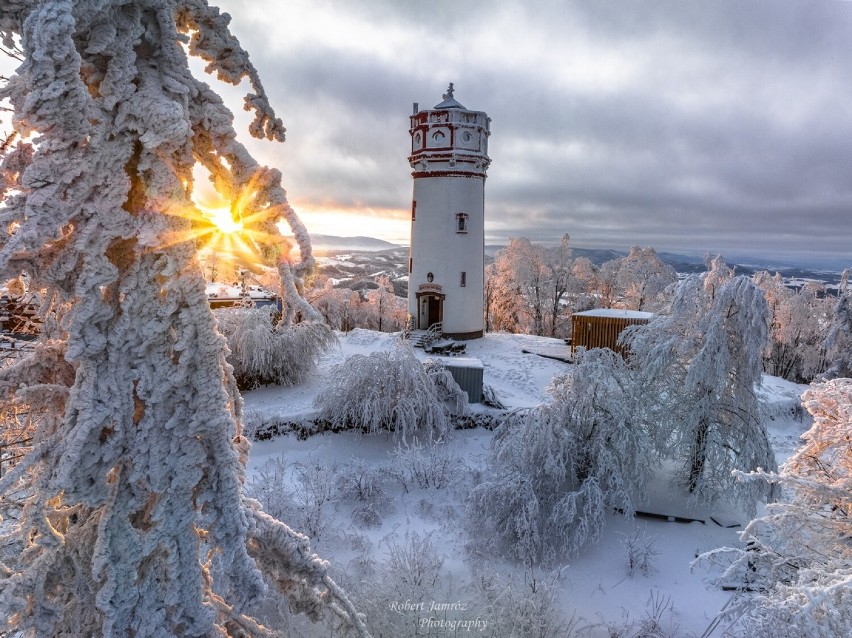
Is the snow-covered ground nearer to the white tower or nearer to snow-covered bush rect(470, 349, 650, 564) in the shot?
snow-covered bush rect(470, 349, 650, 564)

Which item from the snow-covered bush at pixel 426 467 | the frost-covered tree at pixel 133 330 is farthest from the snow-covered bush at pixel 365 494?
the frost-covered tree at pixel 133 330

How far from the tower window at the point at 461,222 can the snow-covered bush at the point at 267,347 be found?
8.62m

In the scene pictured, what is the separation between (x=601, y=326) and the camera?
1891 centimetres

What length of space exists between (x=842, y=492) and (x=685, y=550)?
4364 millimetres

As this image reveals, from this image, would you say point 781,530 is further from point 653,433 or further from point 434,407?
point 434,407

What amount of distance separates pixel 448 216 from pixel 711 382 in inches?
545

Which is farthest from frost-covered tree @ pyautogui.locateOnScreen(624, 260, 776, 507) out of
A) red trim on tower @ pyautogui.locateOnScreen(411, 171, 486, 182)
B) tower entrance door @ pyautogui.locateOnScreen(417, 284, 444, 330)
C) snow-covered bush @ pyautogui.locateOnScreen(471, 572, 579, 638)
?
red trim on tower @ pyautogui.locateOnScreen(411, 171, 486, 182)

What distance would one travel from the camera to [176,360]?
327 cm

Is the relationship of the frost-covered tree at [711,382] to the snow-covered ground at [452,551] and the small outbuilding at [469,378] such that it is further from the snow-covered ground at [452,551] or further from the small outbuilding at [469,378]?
the small outbuilding at [469,378]

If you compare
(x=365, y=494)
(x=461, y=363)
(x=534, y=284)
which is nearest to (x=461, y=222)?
(x=461, y=363)

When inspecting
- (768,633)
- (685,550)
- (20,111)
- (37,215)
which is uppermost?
(20,111)

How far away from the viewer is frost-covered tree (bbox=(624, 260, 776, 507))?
9125 mm

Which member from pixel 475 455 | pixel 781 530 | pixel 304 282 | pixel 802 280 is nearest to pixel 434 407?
pixel 475 455

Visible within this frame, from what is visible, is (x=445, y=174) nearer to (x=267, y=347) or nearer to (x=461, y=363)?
(x=461, y=363)
